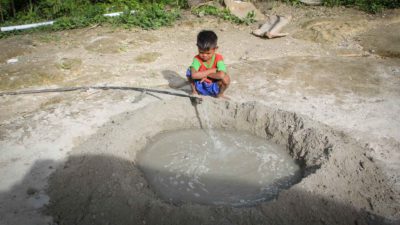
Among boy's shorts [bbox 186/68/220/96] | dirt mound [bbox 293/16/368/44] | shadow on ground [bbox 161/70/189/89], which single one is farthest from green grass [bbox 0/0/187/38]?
boy's shorts [bbox 186/68/220/96]

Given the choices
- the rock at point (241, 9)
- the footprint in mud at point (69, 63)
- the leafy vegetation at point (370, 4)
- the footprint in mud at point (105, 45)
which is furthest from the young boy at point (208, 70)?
the leafy vegetation at point (370, 4)

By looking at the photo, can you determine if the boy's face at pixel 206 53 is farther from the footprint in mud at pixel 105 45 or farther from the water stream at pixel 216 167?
the footprint in mud at pixel 105 45

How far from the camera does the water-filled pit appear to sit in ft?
7.74

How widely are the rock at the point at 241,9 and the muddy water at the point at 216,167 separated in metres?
4.20

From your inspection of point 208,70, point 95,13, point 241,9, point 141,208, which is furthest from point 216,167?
point 95,13

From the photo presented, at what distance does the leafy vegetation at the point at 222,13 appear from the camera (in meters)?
7.00

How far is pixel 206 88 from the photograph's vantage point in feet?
13.2

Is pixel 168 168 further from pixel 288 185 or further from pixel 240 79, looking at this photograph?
pixel 240 79

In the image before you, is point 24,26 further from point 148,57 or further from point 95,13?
point 148,57

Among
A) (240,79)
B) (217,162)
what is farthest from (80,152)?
(240,79)

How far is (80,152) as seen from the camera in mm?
3148

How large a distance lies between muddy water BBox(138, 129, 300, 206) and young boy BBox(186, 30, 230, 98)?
0.53 m

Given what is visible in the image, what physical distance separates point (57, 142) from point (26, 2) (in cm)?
718

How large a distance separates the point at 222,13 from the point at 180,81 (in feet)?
9.71
